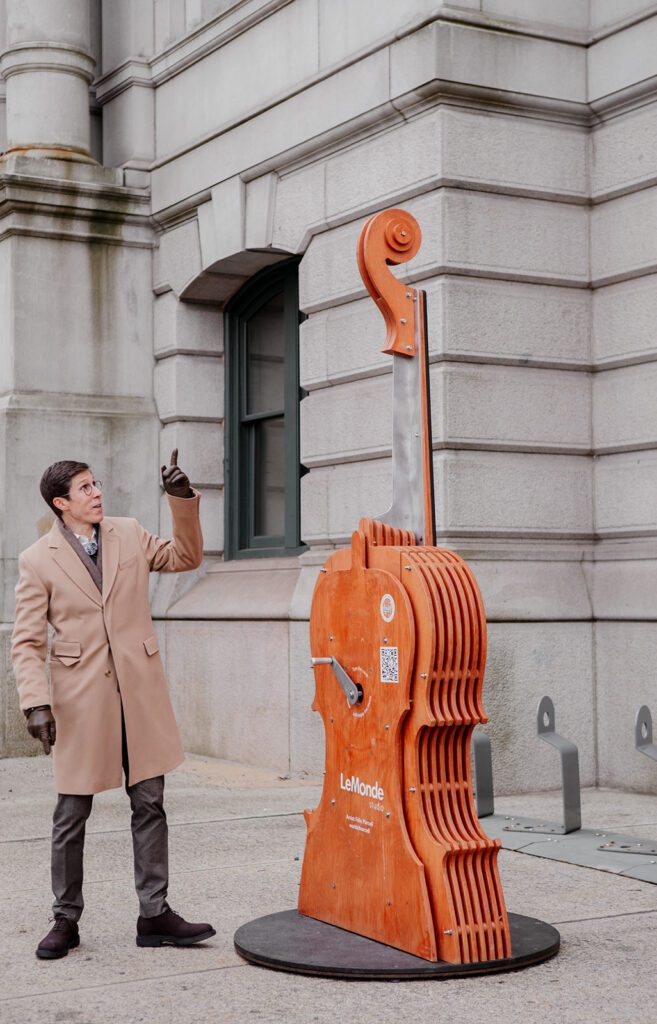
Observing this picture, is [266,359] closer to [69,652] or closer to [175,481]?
[175,481]

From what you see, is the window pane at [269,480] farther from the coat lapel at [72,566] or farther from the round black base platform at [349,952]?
the round black base platform at [349,952]

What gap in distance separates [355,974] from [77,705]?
1502 mm

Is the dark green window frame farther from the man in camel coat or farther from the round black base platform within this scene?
the round black base platform

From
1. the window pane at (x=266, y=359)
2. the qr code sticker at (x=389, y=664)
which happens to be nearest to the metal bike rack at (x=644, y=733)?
the qr code sticker at (x=389, y=664)

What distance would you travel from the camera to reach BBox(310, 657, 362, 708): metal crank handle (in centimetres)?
558

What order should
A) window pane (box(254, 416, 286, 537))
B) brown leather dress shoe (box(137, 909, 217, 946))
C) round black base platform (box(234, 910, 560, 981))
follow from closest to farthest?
round black base platform (box(234, 910, 560, 981)), brown leather dress shoe (box(137, 909, 217, 946)), window pane (box(254, 416, 286, 537))

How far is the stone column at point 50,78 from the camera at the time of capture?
1295 cm

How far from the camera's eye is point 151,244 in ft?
42.3

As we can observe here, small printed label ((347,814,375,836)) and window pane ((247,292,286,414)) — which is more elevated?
window pane ((247,292,286,414))

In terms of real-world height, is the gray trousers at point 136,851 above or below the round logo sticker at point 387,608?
below

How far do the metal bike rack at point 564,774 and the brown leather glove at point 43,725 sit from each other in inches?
122

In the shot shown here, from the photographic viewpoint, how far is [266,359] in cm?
1236

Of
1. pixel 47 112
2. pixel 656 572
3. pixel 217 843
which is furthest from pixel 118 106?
pixel 217 843

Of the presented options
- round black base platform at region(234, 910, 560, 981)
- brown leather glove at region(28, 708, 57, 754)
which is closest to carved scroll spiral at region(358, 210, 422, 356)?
brown leather glove at region(28, 708, 57, 754)
